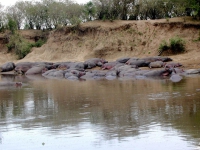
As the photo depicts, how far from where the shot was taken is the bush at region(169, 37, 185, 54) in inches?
1341

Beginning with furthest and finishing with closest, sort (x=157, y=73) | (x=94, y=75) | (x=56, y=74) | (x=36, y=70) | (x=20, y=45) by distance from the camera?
(x=20, y=45), (x=36, y=70), (x=56, y=74), (x=94, y=75), (x=157, y=73)

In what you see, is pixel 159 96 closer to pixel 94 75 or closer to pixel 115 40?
pixel 94 75

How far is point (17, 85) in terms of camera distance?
22.6m

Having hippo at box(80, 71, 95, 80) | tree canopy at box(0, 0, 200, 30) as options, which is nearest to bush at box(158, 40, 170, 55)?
tree canopy at box(0, 0, 200, 30)

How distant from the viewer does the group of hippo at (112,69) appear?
2586 centimetres

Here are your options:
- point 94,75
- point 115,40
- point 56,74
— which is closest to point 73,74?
point 94,75

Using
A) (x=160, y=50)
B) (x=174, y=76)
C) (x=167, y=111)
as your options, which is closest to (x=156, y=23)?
(x=160, y=50)

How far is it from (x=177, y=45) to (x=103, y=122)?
83.4 ft

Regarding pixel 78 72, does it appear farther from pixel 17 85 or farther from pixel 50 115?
pixel 50 115

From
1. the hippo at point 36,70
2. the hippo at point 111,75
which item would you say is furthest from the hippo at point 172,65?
the hippo at point 36,70

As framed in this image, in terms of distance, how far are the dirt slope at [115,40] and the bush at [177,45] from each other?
2.19ft

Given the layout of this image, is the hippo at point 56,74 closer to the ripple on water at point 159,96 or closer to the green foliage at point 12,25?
the ripple on water at point 159,96

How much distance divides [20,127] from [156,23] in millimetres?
31259

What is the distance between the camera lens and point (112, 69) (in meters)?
30.1
